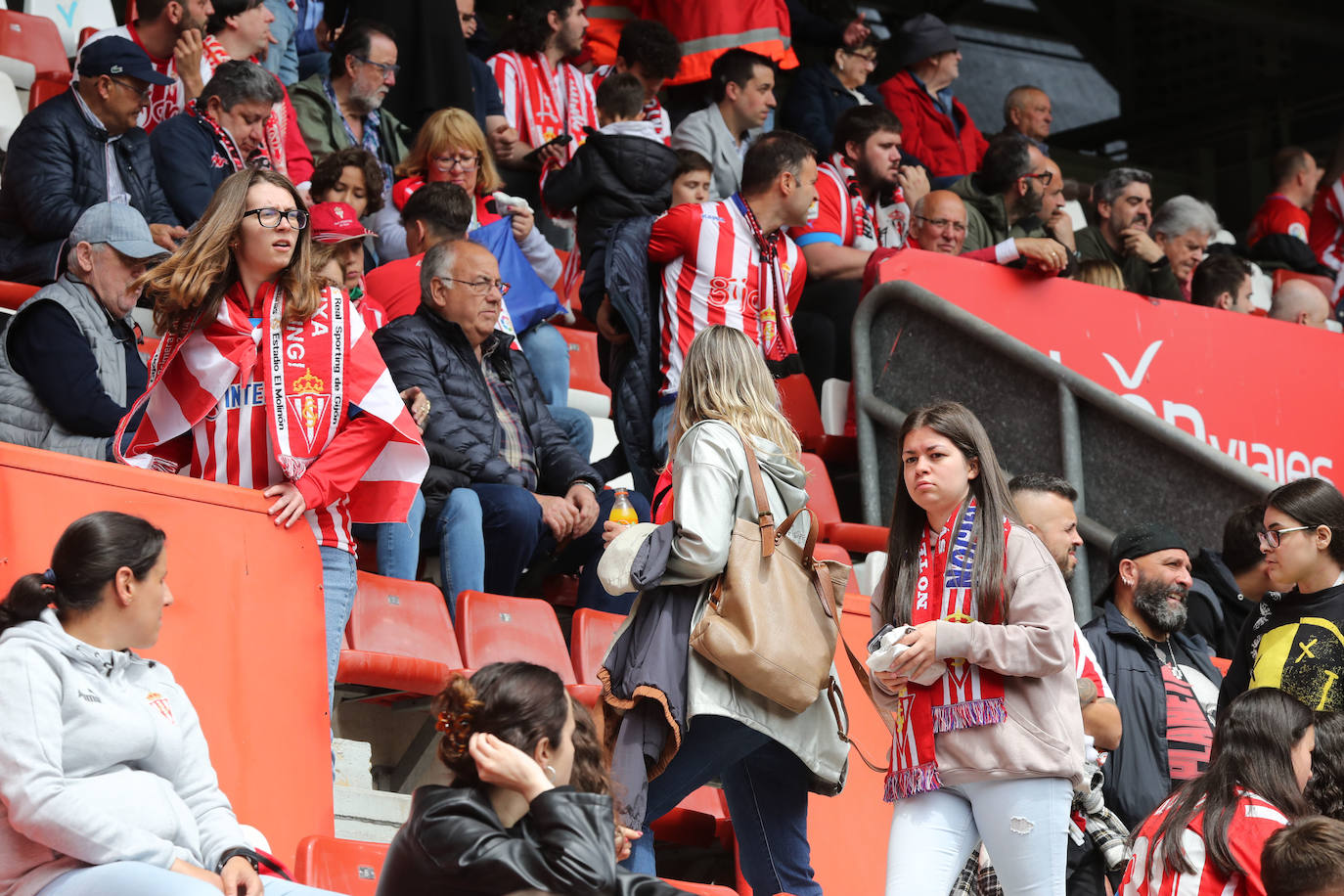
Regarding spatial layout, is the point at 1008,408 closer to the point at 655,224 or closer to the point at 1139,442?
the point at 1139,442

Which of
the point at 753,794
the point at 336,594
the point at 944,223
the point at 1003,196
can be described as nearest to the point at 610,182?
the point at 944,223

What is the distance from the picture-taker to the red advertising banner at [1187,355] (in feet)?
23.6

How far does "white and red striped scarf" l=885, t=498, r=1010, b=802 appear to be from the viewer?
3.80m

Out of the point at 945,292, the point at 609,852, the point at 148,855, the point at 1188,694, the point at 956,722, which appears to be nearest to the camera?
the point at 609,852

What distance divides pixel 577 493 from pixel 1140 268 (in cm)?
429

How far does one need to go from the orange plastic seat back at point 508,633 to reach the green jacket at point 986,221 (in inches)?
157

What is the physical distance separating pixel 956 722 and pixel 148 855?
175 centimetres

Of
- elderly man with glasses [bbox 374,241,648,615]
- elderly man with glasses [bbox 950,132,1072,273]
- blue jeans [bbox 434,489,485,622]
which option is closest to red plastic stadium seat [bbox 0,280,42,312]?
elderly man with glasses [bbox 374,241,648,615]

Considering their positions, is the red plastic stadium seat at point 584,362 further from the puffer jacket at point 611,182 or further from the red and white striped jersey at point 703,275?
the red and white striped jersey at point 703,275

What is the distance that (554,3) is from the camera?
997 cm

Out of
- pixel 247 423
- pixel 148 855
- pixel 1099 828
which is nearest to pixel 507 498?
pixel 247 423

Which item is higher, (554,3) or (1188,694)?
(554,3)

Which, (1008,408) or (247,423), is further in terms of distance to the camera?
(1008,408)

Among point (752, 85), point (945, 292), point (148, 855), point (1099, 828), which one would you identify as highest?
point (752, 85)
